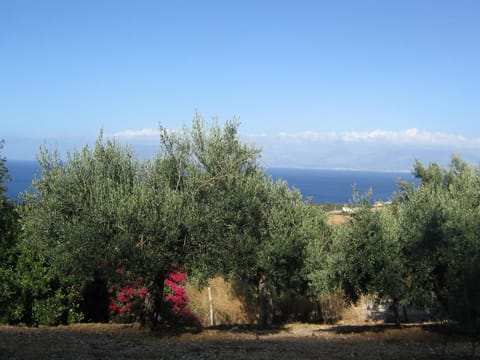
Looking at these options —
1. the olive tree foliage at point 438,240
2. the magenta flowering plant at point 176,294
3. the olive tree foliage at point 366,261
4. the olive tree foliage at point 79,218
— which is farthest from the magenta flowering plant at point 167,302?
the olive tree foliage at point 438,240

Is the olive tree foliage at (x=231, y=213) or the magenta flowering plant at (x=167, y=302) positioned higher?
the olive tree foliage at (x=231, y=213)

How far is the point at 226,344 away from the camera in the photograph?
53.4 feet

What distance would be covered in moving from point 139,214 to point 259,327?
10.2 m

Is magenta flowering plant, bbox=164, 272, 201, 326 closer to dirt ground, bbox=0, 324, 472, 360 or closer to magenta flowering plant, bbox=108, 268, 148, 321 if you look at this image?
magenta flowering plant, bbox=108, 268, 148, 321

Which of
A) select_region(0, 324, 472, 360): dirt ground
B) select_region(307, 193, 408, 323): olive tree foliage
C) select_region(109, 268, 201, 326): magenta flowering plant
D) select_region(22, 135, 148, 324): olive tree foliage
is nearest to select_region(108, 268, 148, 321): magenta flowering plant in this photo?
select_region(109, 268, 201, 326): magenta flowering plant

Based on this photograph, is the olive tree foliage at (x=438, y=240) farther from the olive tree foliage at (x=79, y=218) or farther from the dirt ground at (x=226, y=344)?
the olive tree foliage at (x=79, y=218)

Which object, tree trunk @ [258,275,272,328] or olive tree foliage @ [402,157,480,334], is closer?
olive tree foliage @ [402,157,480,334]

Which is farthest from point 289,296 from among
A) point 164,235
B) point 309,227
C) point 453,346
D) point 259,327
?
point 164,235

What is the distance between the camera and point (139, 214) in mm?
15219

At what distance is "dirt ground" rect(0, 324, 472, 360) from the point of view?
1377 centimetres

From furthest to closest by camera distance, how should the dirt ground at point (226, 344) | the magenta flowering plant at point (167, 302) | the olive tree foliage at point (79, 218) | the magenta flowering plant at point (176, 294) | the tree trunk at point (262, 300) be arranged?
1. the magenta flowering plant at point (176, 294)
2. the tree trunk at point (262, 300)
3. the magenta flowering plant at point (167, 302)
4. the olive tree foliage at point (79, 218)
5. the dirt ground at point (226, 344)

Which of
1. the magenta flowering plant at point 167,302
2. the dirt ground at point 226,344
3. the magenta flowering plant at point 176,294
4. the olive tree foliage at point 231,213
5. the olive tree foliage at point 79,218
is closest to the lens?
the dirt ground at point 226,344

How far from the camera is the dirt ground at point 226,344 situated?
1377cm

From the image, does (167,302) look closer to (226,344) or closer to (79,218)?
(226,344)
